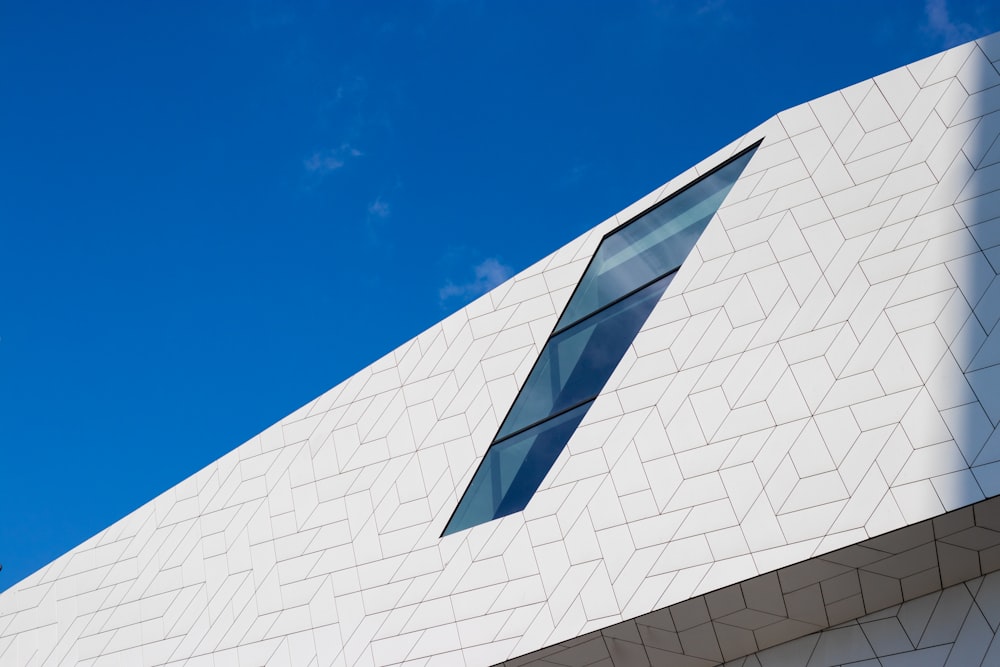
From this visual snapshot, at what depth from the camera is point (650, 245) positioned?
48.1 ft

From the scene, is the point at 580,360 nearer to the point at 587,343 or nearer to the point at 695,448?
the point at 587,343

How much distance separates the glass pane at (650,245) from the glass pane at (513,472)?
192 cm

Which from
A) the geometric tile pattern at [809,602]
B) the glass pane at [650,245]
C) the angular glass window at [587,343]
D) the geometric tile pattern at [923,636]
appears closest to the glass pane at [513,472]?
the angular glass window at [587,343]

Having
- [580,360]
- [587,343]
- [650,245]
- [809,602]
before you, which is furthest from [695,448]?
[650,245]

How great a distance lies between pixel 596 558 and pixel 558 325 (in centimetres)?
412

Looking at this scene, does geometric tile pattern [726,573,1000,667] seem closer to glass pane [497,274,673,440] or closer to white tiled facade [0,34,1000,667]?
white tiled facade [0,34,1000,667]

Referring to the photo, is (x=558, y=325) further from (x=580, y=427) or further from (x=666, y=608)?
(x=666, y=608)

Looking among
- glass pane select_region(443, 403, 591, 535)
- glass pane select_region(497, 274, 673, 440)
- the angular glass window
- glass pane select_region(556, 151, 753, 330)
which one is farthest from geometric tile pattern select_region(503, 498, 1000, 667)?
glass pane select_region(556, 151, 753, 330)

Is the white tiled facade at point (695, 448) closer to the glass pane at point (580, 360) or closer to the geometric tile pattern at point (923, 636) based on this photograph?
the geometric tile pattern at point (923, 636)

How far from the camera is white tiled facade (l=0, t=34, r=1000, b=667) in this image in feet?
35.8

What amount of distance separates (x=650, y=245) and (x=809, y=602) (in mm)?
5814

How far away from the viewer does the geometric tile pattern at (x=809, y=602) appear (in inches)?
409

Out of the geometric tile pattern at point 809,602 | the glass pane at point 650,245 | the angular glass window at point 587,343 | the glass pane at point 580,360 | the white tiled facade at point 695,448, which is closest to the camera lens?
the geometric tile pattern at point 809,602

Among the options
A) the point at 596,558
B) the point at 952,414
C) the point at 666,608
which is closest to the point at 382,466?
the point at 596,558
